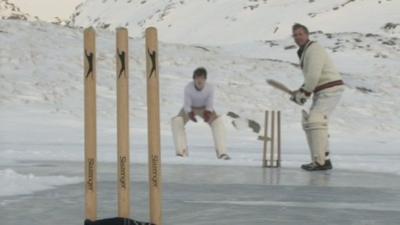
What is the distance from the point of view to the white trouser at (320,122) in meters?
10.5

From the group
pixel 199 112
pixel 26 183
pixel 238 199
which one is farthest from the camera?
pixel 199 112

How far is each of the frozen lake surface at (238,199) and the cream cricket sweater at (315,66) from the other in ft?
3.42

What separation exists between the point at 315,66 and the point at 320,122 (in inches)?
25.4

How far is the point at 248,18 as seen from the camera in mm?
132000

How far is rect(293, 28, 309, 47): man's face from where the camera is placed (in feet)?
34.3

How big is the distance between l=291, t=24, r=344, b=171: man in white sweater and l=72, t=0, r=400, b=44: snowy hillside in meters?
77.1

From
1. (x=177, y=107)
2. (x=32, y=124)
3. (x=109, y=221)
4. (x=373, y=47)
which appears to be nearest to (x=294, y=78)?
(x=177, y=107)

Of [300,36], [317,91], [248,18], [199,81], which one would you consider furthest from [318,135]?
[248,18]

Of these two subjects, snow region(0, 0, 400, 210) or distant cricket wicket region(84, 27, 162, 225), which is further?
snow region(0, 0, 400, 210)

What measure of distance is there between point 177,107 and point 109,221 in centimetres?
1953

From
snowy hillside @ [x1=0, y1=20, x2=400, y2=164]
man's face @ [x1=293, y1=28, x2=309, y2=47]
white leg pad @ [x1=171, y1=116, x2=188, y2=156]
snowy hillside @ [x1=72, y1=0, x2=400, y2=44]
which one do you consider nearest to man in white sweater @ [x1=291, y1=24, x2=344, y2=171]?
man's face @ [x1=293, y1=28, x2=309, y2=47]

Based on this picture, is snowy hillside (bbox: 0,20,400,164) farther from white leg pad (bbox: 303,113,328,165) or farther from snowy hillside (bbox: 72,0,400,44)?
snowy hillside (bbox: 72,0,400,44)

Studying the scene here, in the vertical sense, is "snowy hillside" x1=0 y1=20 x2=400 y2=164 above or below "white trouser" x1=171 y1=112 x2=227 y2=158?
above

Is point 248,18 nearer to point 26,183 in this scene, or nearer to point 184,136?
point 184,136
